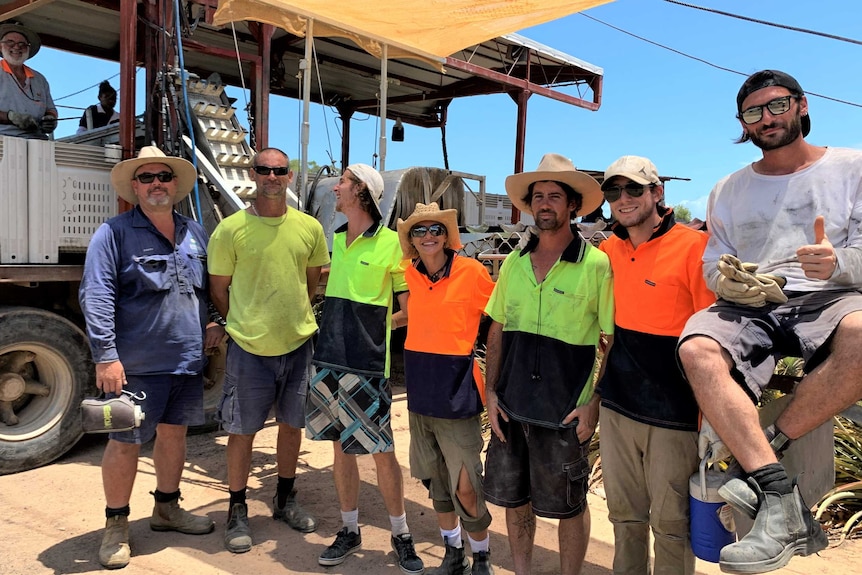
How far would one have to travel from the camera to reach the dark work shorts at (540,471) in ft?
8.89

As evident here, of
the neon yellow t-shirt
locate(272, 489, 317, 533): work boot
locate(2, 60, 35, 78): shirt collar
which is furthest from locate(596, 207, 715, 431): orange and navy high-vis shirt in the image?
locate(2, 60, 35, 78): shirt collar

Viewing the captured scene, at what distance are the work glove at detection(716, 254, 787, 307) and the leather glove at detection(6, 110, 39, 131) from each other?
513cm

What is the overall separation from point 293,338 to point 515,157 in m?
8.53

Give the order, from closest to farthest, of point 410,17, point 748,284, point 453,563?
point 748,284
point 453,563
point 410,17

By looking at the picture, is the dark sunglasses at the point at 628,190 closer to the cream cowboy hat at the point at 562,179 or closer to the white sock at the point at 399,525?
the cream cowboy hat at the point at 562,179

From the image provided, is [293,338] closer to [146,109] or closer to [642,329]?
[642,329]

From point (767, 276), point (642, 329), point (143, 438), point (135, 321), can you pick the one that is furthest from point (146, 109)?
point (767, 276)

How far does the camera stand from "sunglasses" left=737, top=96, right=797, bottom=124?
87.0 inches

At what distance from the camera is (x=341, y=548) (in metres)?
3.45

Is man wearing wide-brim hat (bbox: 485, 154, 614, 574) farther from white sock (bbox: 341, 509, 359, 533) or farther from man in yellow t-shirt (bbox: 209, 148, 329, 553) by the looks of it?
man in yellow t-shirt (bbox: 209, 148, 329, 553)

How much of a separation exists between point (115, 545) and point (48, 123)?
365 cm

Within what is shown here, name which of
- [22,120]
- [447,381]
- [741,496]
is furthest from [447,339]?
[22,120]

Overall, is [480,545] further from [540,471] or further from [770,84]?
[770,84]

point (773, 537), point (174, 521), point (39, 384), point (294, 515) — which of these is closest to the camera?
point (773, 537)
